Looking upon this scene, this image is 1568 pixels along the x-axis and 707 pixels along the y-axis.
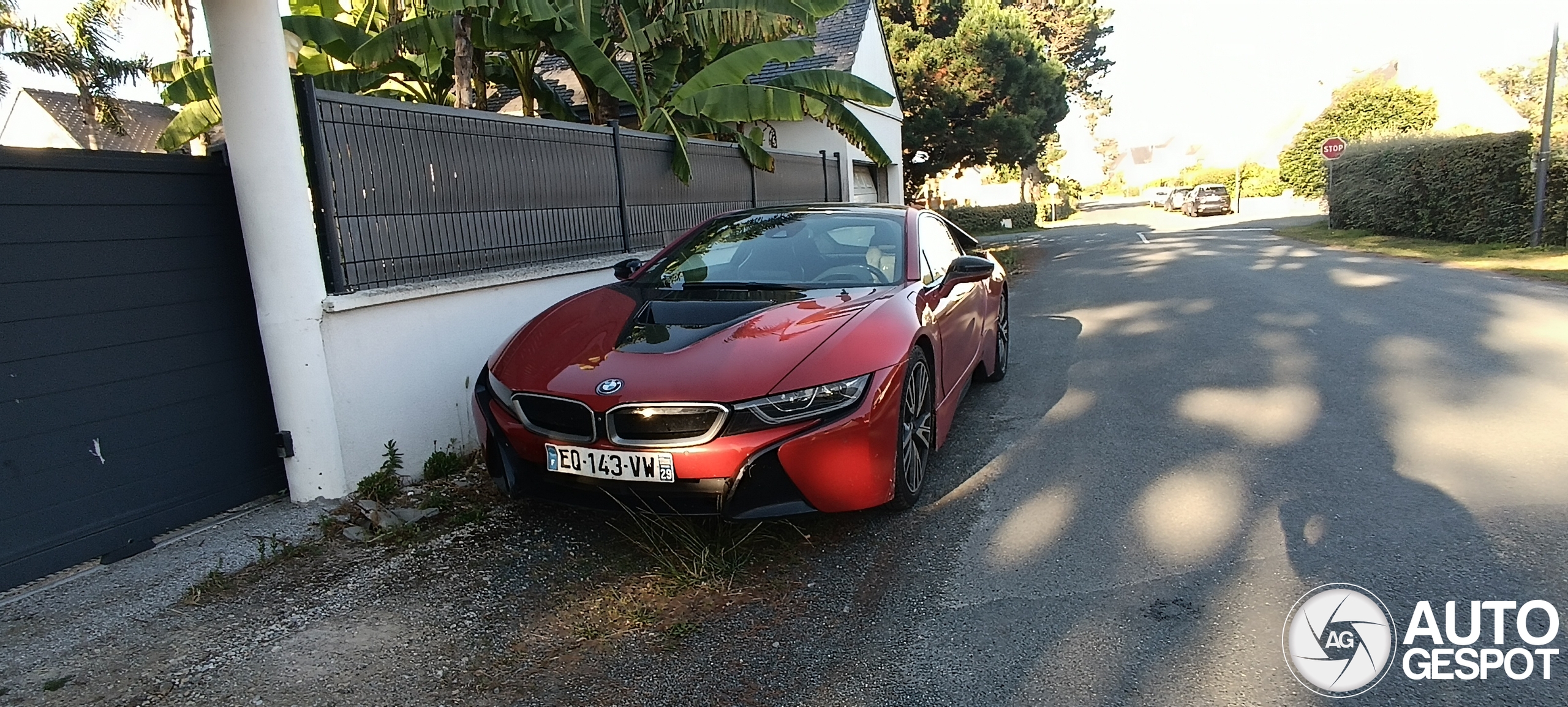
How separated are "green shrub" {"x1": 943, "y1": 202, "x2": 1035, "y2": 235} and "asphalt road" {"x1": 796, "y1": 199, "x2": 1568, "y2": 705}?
27.5 meters

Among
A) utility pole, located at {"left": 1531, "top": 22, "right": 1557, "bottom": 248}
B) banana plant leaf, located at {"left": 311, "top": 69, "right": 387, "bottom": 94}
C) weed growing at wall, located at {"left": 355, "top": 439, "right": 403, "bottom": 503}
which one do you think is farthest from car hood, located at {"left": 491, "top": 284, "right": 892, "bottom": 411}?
utility pole, located at {"left": 1531, "top": 22, "right": 1557, "bottom": 248}

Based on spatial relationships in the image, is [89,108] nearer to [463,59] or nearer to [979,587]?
[463,59]

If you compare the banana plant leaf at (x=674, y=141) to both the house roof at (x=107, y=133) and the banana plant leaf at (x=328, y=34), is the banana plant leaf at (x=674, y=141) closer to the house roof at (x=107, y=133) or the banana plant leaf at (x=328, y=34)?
the banana plant leaf at (x=328, y=34)

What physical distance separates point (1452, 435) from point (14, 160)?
7.15 meters

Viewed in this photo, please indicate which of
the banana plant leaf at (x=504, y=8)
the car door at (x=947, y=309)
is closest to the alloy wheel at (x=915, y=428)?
the car door at (x=947, y=309)

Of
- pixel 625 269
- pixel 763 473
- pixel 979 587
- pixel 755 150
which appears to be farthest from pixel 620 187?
pixel 979 587

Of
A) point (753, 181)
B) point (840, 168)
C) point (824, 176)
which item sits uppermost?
point (840, 168)

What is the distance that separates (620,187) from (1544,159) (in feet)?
55.2

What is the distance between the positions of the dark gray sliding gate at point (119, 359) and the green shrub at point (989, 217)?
30825 mm

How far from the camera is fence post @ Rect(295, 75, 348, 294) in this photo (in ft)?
14.8

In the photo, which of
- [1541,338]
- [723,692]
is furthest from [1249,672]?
[1541,338]

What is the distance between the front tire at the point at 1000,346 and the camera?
21.9ft

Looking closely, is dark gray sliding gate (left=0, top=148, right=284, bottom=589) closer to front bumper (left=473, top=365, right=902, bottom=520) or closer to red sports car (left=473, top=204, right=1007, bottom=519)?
red sports car (left=473, top=204, right=1007, bottom=519)

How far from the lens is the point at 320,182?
4555 mm
